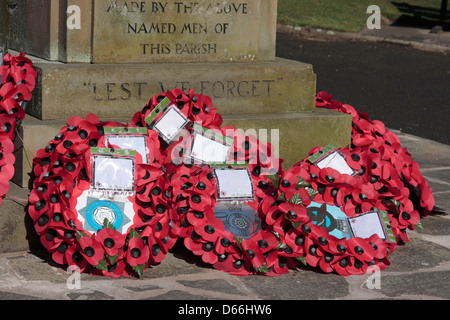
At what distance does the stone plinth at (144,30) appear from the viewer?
4941 millimetres

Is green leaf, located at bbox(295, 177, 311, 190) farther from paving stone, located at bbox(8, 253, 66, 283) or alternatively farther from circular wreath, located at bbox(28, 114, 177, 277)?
paving stone, located at bbox(8, 253, 66, 283)

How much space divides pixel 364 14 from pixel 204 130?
1321cm

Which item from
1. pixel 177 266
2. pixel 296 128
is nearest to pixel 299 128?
pixel 296 128

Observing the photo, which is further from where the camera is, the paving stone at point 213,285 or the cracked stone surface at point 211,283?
the paving stone at point 213,285

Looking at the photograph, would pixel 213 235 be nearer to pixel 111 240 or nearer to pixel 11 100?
pixel 111 240

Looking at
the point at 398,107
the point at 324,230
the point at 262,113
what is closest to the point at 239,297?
the point at 324,230

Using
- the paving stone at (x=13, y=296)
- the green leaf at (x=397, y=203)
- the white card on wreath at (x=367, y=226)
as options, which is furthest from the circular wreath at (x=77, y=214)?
the green leaf at (x=397, y=203)

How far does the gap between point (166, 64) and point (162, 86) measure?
177 millimetres

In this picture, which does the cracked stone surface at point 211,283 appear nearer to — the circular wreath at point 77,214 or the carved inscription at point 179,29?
the circular wreath at point 77,214

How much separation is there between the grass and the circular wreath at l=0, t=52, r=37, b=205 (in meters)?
11.7

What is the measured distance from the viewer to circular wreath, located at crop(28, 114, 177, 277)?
13.0ft

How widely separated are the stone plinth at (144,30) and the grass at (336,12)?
10.8 meters

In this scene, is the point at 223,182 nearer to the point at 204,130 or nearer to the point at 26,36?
the point at 204,130

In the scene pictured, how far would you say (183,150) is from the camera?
15.2 feet
